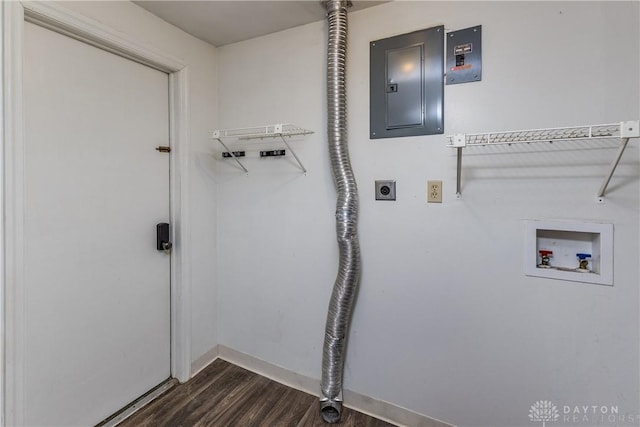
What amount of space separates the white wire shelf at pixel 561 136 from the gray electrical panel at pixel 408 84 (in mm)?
273

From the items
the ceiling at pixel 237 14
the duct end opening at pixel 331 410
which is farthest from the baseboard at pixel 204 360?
the ceiling at pixel 237 14

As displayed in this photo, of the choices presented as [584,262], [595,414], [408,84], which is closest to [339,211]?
[408,84]

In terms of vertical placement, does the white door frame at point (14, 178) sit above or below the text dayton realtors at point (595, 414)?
above

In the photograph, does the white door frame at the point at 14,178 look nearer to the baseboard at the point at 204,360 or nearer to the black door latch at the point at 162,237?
the black door latch at the point at 162,237

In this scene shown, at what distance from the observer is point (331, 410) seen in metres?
1.69

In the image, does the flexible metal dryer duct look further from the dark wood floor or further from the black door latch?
the black door latch

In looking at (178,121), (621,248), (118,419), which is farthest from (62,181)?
(621,248)

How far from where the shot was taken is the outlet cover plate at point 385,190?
5.36 ft

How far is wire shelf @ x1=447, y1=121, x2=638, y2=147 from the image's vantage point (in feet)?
3.59

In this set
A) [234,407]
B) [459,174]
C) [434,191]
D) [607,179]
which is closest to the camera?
[607,179]

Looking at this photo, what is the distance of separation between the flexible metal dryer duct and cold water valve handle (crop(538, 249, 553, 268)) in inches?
34.2

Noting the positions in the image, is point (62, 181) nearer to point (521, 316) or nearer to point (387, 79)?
point (387, 79)

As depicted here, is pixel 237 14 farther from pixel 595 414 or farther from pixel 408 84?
pixel 595 414

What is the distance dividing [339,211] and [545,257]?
1.01m
